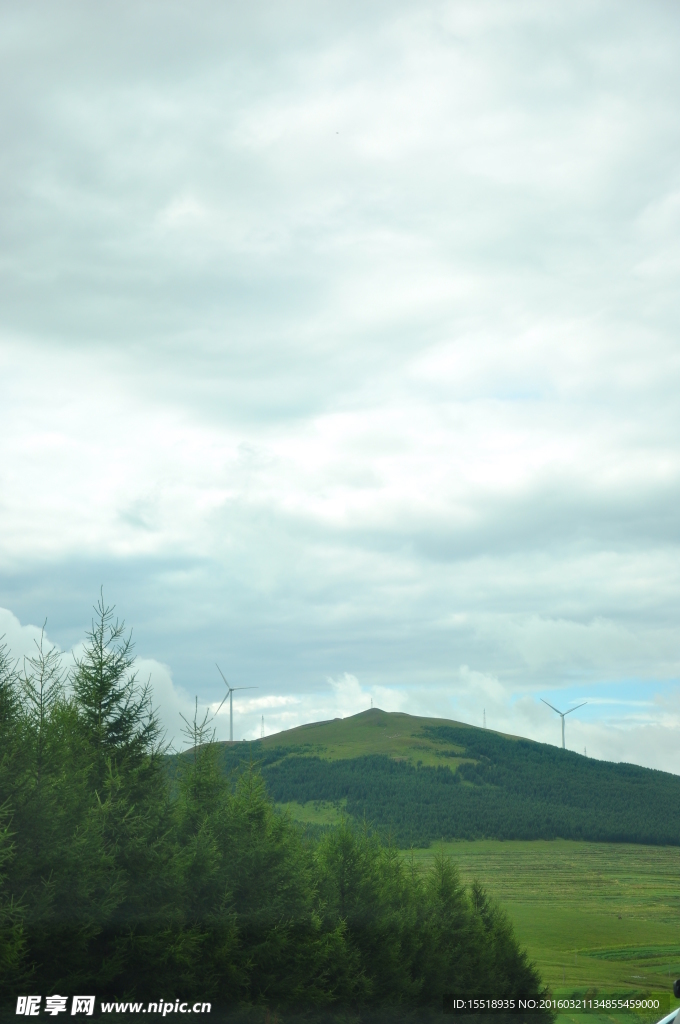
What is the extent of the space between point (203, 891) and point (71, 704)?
28.5ft

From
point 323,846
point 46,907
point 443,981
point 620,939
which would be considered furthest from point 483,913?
point 620,939

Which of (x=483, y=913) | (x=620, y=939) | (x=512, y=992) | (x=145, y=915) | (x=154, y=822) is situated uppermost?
(x=154, y=822)

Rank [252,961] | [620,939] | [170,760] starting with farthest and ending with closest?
1. [620,939]
2. [170,760]
3. [252,961]

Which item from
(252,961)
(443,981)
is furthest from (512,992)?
(252,961)

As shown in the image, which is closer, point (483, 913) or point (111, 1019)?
point (111, 1019)

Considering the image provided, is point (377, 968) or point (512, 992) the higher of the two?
point (377, 968)

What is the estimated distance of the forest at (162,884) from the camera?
88.0 feet

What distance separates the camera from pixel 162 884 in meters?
31.0

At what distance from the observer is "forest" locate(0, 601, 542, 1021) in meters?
26.8

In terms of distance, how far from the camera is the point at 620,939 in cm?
17838

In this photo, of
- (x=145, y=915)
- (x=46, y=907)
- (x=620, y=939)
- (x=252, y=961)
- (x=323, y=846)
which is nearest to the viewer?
(x=46, y=907)

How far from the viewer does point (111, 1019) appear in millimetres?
26844

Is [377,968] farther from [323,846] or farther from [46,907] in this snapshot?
[46,907]

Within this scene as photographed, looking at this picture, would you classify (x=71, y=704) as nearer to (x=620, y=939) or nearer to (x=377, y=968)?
(x=377, y=968)
